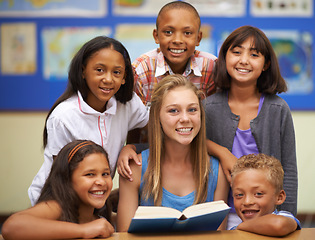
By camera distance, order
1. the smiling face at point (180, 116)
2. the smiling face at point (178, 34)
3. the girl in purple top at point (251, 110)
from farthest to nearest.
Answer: the smiling face at point (178, 34)
the girl in purple top at point (251, 110)
the smiling face at point (180, 116)

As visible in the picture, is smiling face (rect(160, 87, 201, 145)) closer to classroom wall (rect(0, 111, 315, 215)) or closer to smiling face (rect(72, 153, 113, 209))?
smiling face (rect(72, 153, 113, 209))

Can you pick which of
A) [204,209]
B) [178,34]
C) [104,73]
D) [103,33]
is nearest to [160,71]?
[178,34]

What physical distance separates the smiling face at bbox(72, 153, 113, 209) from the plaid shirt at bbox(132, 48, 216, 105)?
0.78m

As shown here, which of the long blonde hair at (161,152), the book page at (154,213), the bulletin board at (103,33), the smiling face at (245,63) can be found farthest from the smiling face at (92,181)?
the bulletin board at (103,33)

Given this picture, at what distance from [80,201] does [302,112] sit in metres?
2.97

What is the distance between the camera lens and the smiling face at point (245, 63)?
221cm

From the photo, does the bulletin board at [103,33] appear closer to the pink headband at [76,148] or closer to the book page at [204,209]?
the pink headband at [76,148]

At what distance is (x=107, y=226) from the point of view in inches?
58.7

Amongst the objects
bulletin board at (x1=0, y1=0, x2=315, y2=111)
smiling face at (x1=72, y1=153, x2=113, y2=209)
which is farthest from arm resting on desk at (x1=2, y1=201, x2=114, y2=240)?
bulletin board at (x1=0, y1=0, x2=315, y2=111)

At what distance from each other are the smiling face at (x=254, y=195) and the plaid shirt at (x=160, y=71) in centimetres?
76

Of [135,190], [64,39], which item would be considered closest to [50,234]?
[135,190]

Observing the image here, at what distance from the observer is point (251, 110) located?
2.26 metres

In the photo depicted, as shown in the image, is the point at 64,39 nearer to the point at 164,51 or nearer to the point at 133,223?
the point at 164,51

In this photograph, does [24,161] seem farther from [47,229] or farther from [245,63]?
[47,229]
